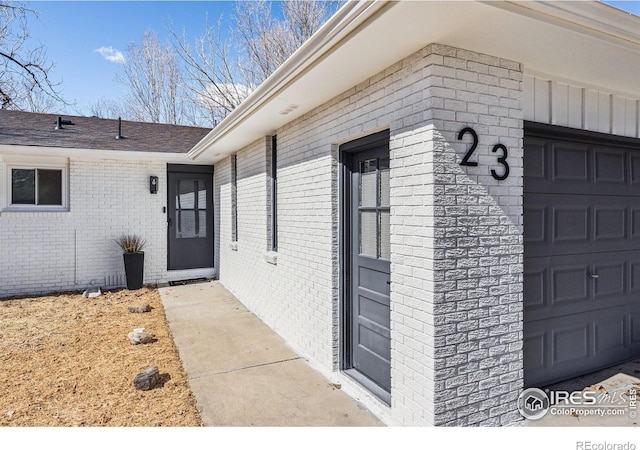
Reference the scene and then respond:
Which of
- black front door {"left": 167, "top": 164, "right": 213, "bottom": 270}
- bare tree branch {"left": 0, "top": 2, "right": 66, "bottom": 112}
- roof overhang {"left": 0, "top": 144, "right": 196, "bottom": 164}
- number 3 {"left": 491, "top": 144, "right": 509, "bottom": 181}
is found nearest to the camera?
number 3 {"left": 491, "top": 144, "right": 509, "bottom": 181}

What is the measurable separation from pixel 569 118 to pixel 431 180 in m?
1.79

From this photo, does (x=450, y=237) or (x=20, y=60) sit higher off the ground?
Answer: (x=20, y=60)

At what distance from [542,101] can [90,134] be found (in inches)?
336

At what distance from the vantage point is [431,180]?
8.10 feet

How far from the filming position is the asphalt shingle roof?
7.42 metres

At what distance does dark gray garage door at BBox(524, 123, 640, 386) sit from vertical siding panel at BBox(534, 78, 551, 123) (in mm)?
93

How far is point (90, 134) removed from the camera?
8344 millimetres

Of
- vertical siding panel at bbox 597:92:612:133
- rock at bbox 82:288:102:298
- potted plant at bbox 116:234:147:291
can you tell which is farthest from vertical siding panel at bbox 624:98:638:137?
rock at bbox 82:288:102:298

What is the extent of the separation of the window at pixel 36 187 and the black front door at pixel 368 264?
6812mm

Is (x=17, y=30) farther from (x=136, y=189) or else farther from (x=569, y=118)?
(x=569, y=118)

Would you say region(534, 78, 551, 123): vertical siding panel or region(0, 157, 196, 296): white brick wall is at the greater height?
region(534, 78, 551, 123): vertical siding panel

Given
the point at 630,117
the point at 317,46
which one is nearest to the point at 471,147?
the point at 317,46

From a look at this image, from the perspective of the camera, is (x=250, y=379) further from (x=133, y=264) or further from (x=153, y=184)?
(x=153, y=184)

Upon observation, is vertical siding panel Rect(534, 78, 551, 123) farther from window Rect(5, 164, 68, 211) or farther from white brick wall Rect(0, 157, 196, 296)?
window Rect(5, 164, 68, 211)
